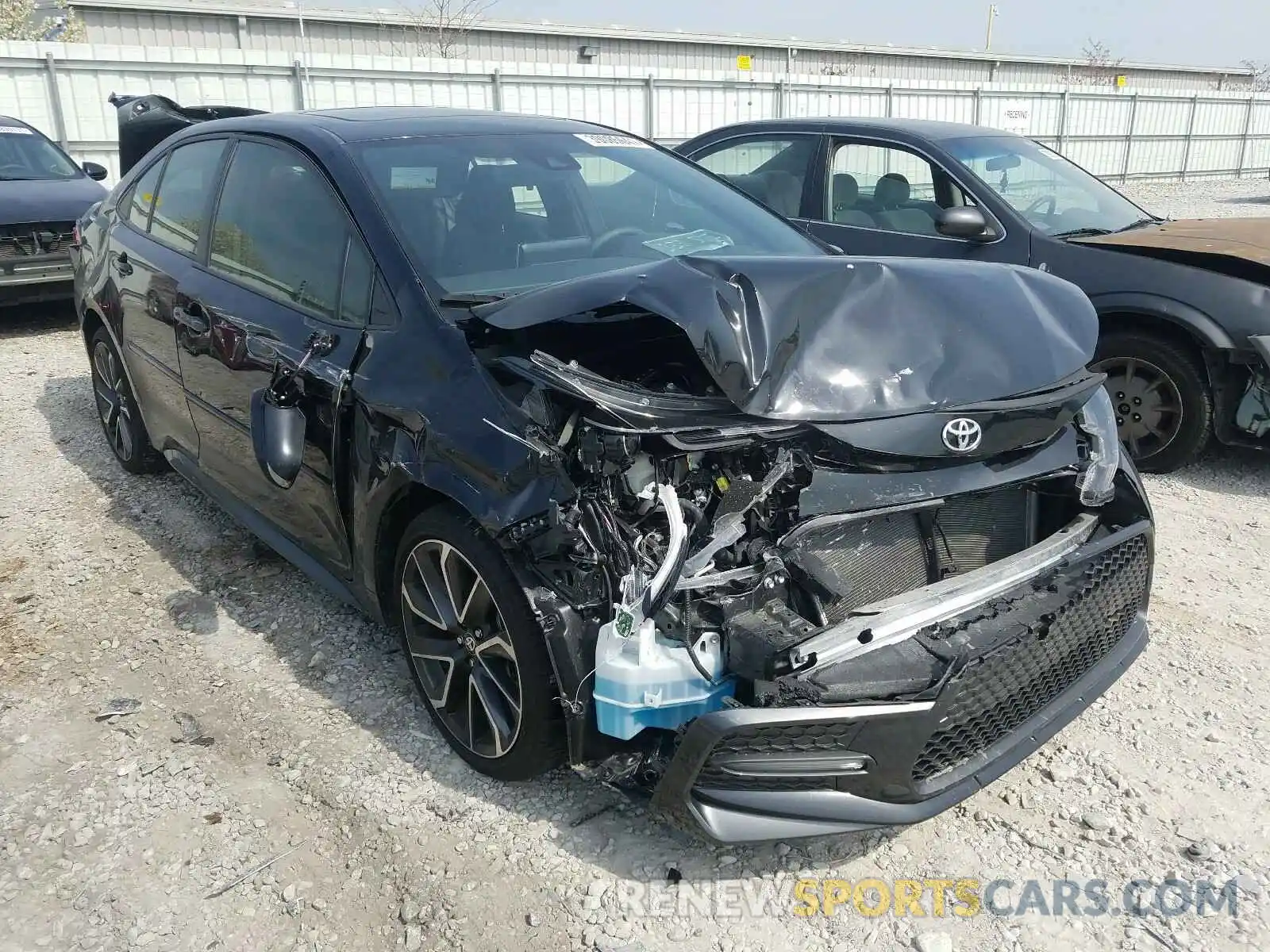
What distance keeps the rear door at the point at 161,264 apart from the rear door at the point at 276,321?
156 mm

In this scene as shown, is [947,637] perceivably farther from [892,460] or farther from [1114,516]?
[1114,516]

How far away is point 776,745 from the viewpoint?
215 centimetres

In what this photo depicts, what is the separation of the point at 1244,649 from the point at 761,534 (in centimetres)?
215

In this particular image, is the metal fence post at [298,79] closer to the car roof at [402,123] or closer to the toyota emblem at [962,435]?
the car roof at [402,123]

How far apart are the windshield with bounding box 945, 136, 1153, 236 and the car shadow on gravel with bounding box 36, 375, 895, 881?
13.6 ft

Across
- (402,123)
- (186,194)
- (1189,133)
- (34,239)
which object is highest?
(402,123)

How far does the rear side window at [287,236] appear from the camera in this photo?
10.1 ft

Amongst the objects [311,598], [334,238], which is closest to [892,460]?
[334,238]

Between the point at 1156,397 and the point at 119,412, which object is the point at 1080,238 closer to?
the point at 1156,397

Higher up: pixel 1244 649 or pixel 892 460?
pixel 892 460

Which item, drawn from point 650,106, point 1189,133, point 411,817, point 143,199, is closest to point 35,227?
point 143,199

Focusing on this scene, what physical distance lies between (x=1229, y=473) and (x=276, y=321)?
4696mm

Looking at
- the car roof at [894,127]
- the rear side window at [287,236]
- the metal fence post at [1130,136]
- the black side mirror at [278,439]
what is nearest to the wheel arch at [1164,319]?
the car roof at [894,127]

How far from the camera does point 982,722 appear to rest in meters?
2.33
